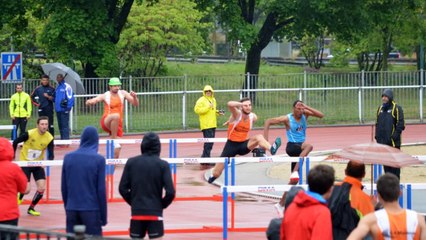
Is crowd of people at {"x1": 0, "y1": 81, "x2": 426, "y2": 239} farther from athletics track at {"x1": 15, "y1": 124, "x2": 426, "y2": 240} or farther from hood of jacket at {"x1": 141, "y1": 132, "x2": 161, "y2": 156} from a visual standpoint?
athletics track at {"x1": 15, "y1": 124, "x2": 426, "y2": 240}

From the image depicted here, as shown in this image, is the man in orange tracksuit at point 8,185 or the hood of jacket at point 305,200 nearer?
the hood of jacket at point 305,200

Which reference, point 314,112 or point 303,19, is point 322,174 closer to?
point 314,112

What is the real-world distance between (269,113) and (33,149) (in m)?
20.6

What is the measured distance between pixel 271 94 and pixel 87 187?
982 inches

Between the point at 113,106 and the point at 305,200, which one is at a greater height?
the point at 113,106

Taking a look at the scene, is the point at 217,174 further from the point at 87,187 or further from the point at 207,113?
the point at 87,187

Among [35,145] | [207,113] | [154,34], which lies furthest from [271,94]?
[35,145]

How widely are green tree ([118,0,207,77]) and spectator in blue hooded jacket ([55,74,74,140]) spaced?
18.6 m

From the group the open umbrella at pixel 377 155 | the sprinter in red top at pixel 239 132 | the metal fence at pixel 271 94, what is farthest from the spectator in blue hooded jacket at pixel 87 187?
the metal fence at pixel 271 94

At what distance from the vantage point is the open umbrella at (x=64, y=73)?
32125mm

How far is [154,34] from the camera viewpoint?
157 feet

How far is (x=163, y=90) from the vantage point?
35.7 meters

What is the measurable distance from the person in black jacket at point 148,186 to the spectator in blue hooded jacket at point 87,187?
29 cm

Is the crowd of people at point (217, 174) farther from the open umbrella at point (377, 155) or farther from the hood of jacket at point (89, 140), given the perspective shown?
the open umbrella at point (377, 155)
